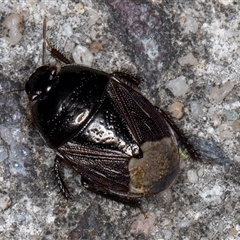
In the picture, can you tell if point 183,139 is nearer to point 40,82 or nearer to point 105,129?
point 105,129

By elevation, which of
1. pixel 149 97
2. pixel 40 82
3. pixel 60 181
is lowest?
pixel 60 181

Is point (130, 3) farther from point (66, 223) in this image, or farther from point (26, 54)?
point (66, 223)

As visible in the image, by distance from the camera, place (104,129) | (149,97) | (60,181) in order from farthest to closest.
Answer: (149,97), (60,181), (104,129)

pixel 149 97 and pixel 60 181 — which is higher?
pixel 149 97

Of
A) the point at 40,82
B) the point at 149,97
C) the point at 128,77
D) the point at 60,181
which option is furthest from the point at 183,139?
the point at 40,82

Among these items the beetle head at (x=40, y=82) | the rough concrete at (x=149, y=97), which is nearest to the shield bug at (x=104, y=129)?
the beetle head at (x=40, y=82)

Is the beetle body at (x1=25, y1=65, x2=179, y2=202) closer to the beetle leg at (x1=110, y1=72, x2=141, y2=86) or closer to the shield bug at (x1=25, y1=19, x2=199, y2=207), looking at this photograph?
the shield bug at (x1=25, y1=19, x2=199, y2=207)

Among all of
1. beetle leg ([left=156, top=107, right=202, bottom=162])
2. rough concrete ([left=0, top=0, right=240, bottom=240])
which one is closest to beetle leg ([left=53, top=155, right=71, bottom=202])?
rough concrete ([left=0, top=0, right=240, bottom=240])

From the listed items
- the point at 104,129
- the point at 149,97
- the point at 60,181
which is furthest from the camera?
the point at 149,97

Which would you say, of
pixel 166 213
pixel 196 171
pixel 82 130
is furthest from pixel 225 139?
pixel 82 130
